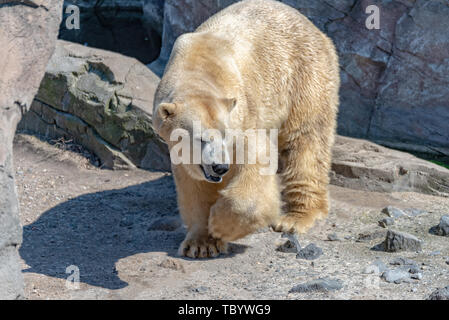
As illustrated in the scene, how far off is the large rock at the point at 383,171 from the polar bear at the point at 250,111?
0.64 meters

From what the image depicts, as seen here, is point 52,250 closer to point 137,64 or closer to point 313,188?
point 313,188

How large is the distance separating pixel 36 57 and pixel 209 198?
74.8 inches

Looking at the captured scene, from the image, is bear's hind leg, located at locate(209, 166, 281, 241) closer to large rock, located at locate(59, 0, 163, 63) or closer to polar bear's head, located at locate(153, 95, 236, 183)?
polar bear's head, located at locate(153, 95, 236, 183)

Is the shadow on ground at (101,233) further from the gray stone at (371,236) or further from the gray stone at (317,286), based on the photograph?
the gray stone at (371,236)

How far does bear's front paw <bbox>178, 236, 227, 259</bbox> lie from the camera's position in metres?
4.66

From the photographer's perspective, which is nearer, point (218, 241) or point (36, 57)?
point (36, 57)

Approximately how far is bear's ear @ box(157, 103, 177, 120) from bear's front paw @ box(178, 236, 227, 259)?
1163 mm

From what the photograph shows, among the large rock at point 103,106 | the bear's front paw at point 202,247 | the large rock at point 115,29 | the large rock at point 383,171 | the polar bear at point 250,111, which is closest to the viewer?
the polar bear at point 250,111

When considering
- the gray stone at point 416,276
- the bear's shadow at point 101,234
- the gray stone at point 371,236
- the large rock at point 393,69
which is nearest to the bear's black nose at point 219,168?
the bear's shadow at point 101,234

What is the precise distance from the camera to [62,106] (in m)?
7.35

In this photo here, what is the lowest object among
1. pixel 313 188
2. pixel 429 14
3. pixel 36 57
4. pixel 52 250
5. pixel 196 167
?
pixel 52 250

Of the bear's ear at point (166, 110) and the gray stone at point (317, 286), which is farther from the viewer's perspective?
the bear's ear at point (166, 110)

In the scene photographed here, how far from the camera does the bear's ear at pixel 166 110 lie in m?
3.96

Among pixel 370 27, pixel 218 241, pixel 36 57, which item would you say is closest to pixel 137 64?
pixel 370 27
